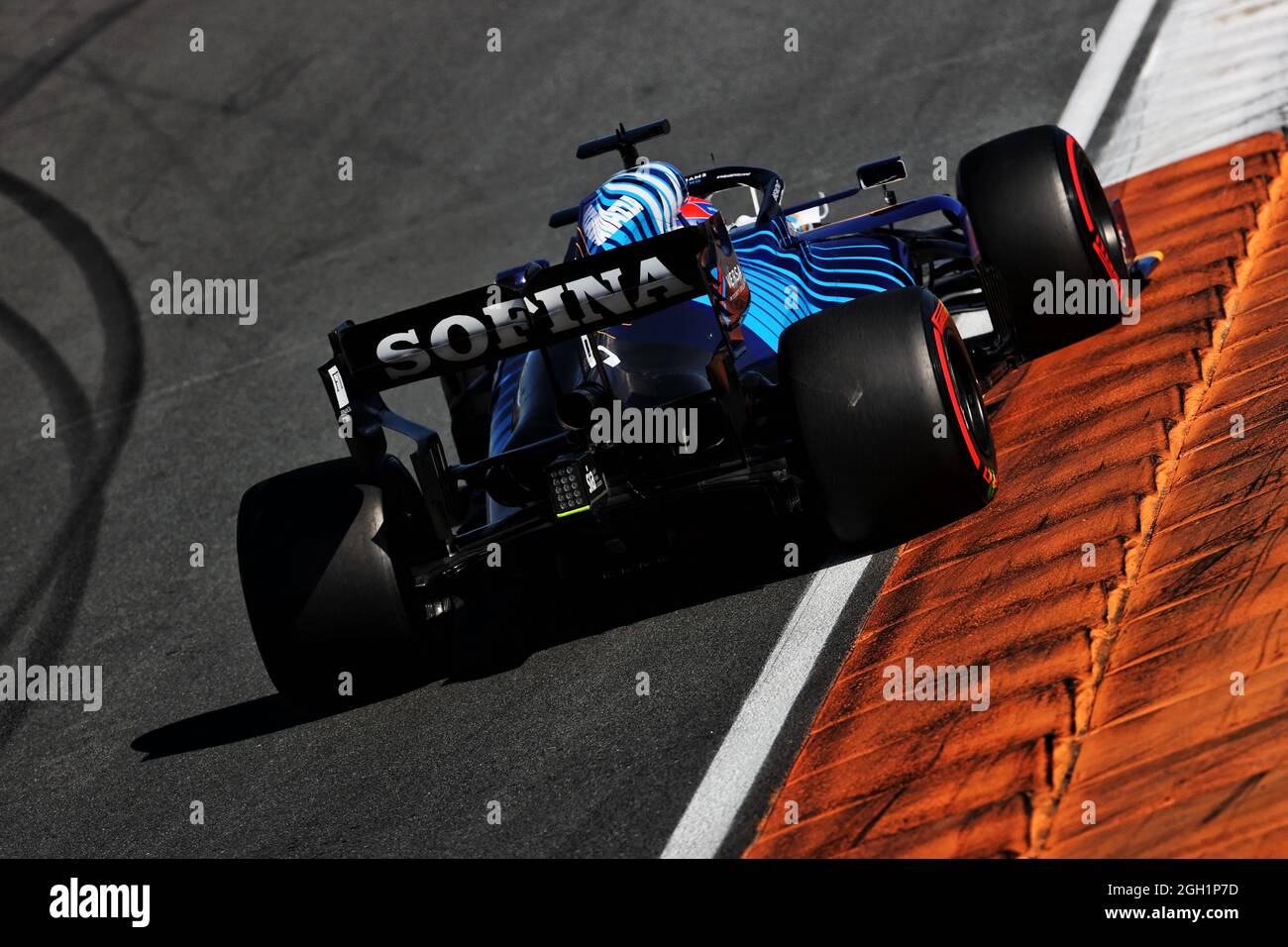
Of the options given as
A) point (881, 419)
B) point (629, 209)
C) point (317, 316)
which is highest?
point (317, 316)

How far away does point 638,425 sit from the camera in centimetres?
570

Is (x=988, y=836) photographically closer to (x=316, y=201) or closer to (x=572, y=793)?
(x=572, y=793)

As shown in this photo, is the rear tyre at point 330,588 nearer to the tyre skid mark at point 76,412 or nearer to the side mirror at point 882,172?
the tyre skid mark at point 76,412

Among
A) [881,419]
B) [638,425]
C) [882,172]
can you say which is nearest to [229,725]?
[638,425]

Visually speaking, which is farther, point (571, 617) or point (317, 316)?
point (317, 316)

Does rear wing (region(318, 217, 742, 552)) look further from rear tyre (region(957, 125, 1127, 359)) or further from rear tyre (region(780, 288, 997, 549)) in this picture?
rear tyre (region(957, 125, 1127, 359))

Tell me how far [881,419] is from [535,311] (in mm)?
1218

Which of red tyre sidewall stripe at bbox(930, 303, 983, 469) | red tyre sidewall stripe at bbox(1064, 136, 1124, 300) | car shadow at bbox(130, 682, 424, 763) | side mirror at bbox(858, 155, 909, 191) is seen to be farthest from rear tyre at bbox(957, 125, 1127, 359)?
car shadow at bbox(130, 682, 424, 763)

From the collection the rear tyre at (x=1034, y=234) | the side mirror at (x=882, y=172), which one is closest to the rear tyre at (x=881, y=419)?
the rear tyre at (x=1034, y=234)

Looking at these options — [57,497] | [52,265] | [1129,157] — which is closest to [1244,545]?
[1129,157]

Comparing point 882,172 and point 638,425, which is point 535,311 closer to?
point 638,425

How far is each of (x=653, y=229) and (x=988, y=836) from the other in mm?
3079

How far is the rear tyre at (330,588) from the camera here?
18.1 feet

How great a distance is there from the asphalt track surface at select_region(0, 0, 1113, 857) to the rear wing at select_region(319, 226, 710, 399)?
1329mm
